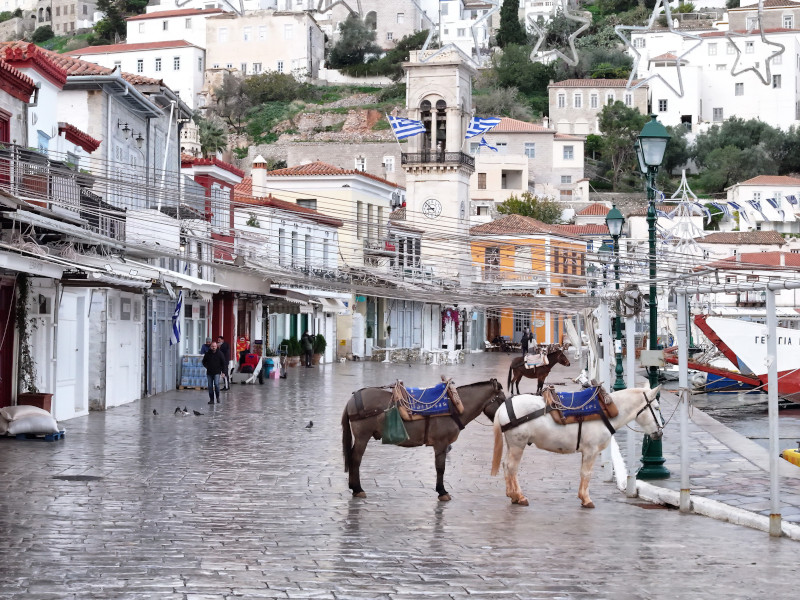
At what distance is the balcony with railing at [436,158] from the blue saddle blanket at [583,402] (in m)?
53.0

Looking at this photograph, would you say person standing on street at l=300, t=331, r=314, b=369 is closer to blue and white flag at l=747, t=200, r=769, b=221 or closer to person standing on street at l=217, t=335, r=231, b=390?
person standing on street at l=217, t=335, r=231, b=390

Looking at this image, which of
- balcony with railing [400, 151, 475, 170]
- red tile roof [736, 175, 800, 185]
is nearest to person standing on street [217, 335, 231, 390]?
balcony with railing [400, 151, 475, 170]

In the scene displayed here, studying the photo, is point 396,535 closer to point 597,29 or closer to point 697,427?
point 697,427

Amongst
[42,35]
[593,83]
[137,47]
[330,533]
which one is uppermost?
[42,35]

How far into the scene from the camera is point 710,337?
31422 millimetres

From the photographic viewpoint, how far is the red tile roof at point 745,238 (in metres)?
85.4

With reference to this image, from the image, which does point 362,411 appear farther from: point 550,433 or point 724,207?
point 724,207

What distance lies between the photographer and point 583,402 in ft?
41.3

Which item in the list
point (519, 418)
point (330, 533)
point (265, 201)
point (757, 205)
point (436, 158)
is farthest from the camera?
point (757, 205)

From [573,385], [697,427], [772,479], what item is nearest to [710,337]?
[573,385]

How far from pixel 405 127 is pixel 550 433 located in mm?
48714

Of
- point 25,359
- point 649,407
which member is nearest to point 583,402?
point 649,407

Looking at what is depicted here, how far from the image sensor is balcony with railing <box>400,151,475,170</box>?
65.3m

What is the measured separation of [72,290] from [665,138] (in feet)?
36.2
